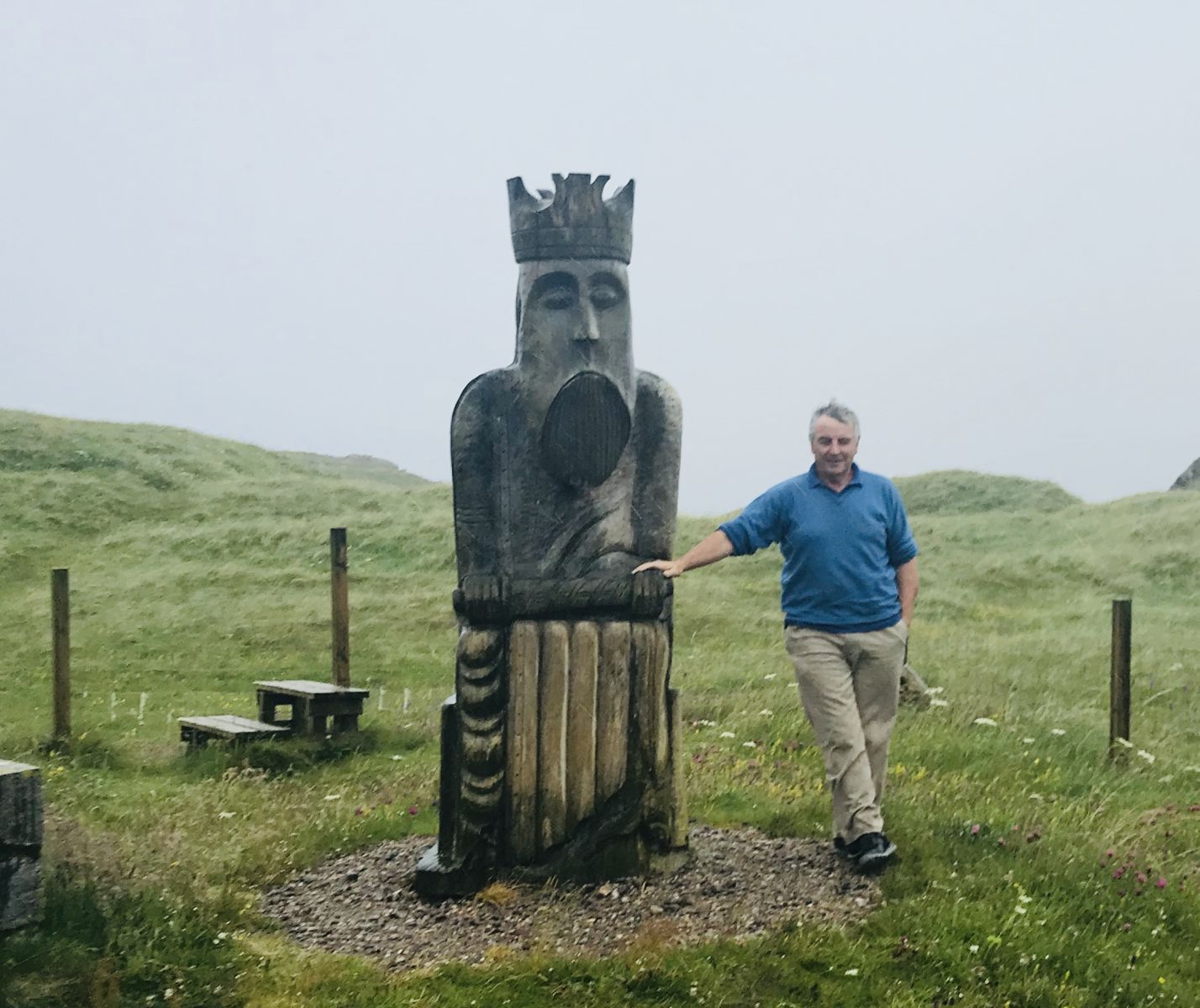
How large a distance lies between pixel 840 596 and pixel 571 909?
2152 millimetres

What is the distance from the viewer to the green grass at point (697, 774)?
18.7 feet

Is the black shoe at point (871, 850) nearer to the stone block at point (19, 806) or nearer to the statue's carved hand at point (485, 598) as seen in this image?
the statue's carved hand at point (485, 598)

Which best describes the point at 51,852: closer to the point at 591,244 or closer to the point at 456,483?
the point at 456,483

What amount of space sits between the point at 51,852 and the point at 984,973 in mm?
4777

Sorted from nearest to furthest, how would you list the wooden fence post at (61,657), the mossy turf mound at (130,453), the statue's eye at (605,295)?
the statue's eye at (605,295) < the wooden fence post at (61,657) < the mossy turf mound at (130,453)

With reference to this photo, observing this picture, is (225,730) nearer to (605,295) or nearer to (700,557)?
(700,557)

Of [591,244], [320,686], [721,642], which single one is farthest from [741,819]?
[721,642]

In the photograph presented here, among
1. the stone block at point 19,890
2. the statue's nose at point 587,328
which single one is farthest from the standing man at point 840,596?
the stone block at point 19,890

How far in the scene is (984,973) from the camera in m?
5.71

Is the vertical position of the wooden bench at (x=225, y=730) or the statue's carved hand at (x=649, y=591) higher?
the statue's carved hand at (x=649, y=591)

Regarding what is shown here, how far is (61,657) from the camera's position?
1193cm

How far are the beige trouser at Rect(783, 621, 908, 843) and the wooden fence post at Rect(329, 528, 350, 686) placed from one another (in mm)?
6644

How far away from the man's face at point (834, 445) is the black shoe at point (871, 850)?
196 centimetres

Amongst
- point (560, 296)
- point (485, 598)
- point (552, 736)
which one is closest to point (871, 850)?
point (552, 736)
